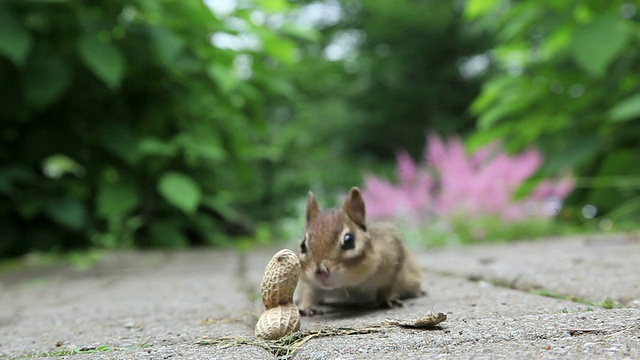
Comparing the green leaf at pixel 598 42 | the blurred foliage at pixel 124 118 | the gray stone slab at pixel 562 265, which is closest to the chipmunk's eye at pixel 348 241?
the gray stone slab at pixel 562 265

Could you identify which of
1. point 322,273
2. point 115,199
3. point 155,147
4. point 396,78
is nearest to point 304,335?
point 322,273

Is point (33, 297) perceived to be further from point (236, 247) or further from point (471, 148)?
point (471, 148)

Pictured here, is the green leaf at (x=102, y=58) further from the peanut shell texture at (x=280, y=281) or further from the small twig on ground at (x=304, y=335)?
the small twig on ground at (x=304, y=335)

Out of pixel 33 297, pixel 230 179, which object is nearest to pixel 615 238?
pixel 33 297

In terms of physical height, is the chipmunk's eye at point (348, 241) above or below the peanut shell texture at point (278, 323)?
above

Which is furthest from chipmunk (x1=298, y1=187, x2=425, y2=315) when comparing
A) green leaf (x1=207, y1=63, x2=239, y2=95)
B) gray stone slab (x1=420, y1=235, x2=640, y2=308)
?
green leaf (x1=207, y1=63, x2=239, y2=95)

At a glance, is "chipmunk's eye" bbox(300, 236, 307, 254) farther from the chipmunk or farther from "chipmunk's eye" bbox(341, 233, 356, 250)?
"chipmunk's eye" bbox(341, 233, 356, 250)
